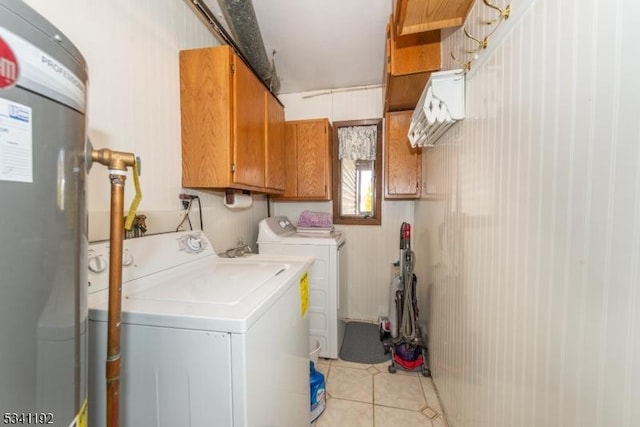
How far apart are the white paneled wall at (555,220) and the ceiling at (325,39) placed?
970mm

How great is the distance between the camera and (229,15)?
165cm

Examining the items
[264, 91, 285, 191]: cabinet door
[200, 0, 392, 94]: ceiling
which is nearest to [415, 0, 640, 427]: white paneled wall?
[200, 0, 392, 94]: ceiling

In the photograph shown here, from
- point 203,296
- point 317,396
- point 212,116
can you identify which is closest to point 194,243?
point 203,296

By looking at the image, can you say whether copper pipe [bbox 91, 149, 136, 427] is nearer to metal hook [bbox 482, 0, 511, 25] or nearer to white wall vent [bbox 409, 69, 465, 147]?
metal hook [bbox 482, 0, 511, 25]

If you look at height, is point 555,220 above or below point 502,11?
below

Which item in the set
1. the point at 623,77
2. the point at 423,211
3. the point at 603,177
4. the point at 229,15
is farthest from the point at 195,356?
the point at 423,211

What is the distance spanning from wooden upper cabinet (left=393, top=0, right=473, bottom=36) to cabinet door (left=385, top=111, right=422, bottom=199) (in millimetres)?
1241

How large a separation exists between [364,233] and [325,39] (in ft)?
6.31

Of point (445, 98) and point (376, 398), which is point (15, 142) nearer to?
point (445, 98)

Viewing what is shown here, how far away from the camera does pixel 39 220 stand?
39 centimetres

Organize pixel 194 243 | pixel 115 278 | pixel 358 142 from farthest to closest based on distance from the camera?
pixel 358 142, pixel 194 243, pixel 115 278

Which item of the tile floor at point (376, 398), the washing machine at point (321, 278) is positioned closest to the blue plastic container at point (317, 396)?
the tile floor at point (376, 398)

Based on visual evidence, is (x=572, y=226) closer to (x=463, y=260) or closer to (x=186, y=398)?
(x=463, y=260)

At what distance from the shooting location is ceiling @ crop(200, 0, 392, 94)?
1766mm
